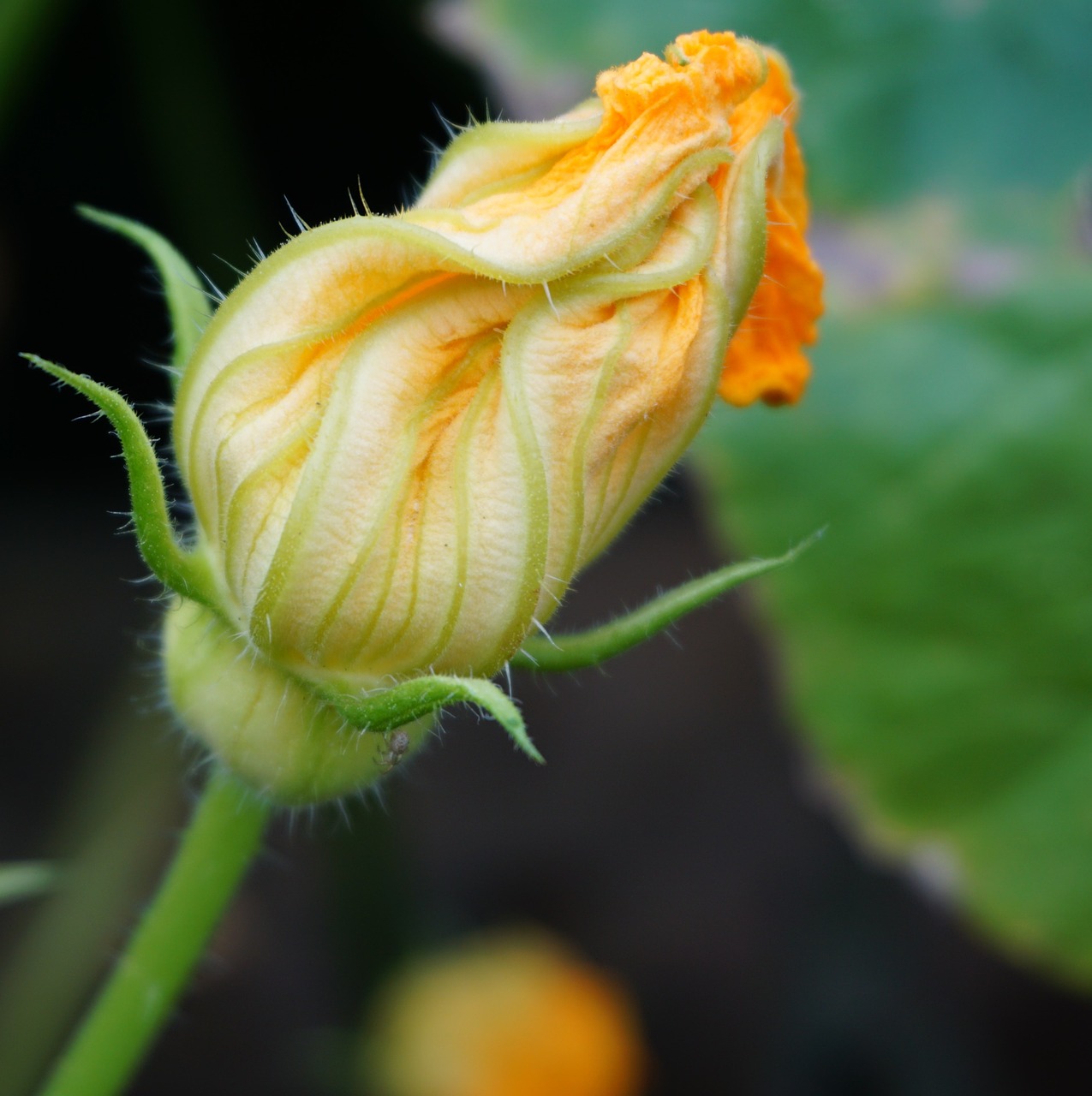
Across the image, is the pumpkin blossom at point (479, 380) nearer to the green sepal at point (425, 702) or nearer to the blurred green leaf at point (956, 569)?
the green sepal at point (425, 702)

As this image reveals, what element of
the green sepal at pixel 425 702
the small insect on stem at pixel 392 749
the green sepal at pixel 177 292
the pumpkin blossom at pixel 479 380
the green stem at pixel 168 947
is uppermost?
the green sepal at pixel 177 292

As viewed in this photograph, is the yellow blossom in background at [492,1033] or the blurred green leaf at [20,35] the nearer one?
the blurred green leaf at [20,35]

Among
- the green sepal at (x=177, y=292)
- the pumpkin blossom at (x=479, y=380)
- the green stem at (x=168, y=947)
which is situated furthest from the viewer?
the green stem at (x=168, y=947)

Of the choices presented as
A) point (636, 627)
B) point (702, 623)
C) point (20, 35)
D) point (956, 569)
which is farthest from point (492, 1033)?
point (636, 627)

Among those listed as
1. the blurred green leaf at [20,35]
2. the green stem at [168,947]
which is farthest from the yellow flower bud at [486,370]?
the blurred green leaf at [20,35]

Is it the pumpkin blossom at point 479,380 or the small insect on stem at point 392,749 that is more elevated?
the pumpkin blossom at point 479,380

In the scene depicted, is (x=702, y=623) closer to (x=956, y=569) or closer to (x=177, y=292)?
(x=956, y=569)

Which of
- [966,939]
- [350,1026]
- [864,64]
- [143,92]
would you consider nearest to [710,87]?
[864,64]

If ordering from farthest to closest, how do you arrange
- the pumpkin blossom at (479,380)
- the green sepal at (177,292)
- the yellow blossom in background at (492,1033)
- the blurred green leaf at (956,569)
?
1. the yellow blossom in background at (492,1033)
2. the blurred green leaf at (956,569)
3. the green sepal at (177,292)
4. the pumpkin blossom at (479,380)
